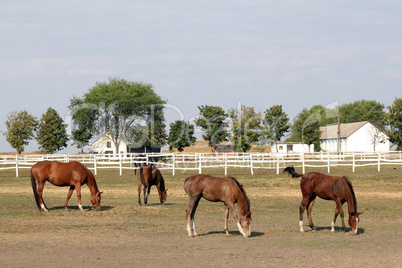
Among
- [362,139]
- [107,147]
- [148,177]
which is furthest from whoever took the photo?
[362,139]

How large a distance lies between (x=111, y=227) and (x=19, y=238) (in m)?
2.48

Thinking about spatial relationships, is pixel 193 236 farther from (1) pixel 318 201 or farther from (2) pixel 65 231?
(1) pixel 318 201

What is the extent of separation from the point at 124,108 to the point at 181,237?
7045cm

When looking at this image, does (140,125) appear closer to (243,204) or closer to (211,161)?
(211,161)

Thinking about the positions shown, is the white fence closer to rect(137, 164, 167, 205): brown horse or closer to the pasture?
rect(137, 164, 167, 205): brown horse

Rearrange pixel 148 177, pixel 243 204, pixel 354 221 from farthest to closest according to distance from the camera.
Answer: pixel 148 177 < pixel 354 221 < pixel 243 204

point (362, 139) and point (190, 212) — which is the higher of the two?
point (362, 139)

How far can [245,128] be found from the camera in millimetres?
73750

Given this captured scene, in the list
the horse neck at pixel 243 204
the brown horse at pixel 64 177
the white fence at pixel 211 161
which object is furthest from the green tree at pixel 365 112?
the horse neck at pixel 243 204

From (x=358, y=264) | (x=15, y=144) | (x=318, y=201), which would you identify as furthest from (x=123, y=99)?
(x=358, y=264)

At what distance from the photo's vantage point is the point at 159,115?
8281 cm

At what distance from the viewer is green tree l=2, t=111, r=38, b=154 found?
86375mm

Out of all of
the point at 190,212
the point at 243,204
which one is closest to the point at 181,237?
the point at 190,212

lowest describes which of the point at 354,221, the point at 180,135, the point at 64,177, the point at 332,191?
the point at 354,221
